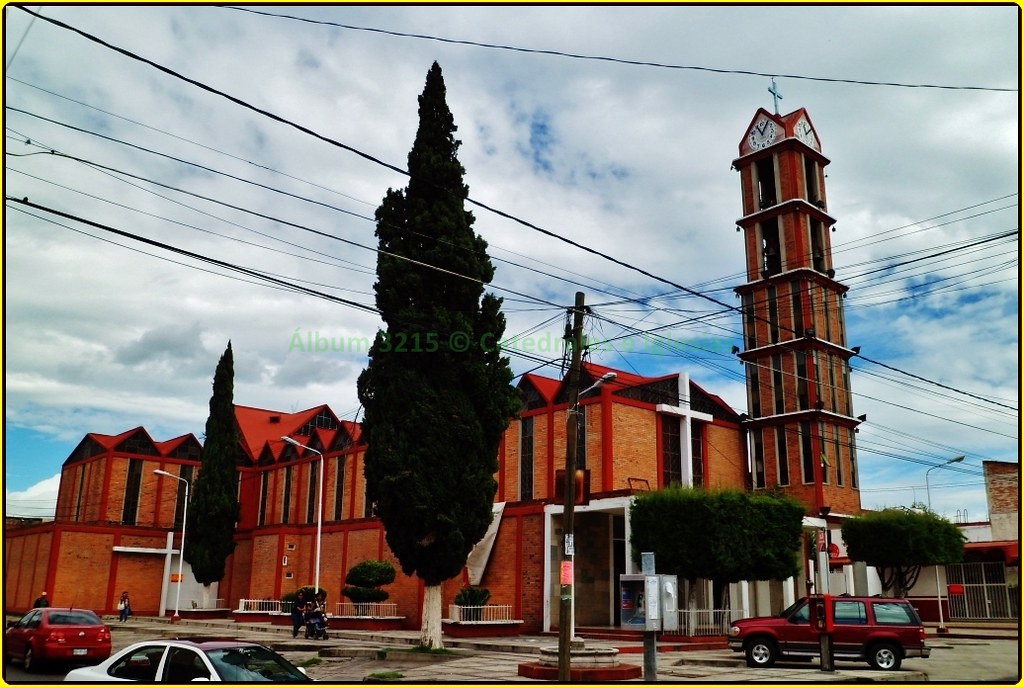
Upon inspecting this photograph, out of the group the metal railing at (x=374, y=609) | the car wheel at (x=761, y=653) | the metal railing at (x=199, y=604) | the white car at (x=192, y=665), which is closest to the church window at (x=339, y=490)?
the metal railing at (x=199, y=604)

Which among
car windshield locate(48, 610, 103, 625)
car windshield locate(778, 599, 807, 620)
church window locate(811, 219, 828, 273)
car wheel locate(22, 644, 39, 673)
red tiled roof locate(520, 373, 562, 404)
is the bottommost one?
car wheel locate(22, 644, 39, 673)

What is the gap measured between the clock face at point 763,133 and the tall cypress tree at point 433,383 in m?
28.6

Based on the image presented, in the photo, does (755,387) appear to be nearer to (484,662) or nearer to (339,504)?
(339,504)

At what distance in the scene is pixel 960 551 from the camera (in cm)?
3847

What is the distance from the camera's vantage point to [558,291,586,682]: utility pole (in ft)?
55.2

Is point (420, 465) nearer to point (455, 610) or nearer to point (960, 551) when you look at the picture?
point (455, 610)

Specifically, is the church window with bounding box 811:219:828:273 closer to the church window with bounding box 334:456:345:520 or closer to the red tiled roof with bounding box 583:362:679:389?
the red tiled roof with bounding box 583:362:679:389

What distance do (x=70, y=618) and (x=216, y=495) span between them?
1128 inches

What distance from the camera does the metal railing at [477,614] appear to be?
30.7 metres

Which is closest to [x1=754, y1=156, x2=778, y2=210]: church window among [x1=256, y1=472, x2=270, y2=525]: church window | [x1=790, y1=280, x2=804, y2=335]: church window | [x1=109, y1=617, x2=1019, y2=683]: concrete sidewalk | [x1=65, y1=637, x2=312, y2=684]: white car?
[x1=790, y1=280, x2=804, y2=335]: church window

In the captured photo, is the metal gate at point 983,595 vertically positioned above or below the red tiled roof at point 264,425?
below

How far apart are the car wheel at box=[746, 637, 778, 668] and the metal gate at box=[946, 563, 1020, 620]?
1072 inches

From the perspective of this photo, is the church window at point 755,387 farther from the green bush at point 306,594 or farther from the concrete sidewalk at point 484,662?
the green bush at point 306,594

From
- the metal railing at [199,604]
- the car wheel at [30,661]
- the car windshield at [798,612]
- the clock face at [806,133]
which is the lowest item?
the metal railing at [199,604]
